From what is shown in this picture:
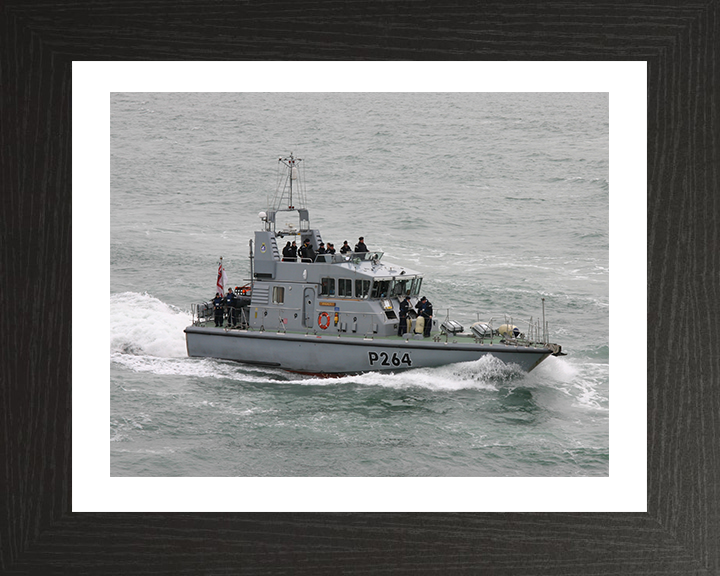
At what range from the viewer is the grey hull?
15.2 metres

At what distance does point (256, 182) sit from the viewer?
15445 mm

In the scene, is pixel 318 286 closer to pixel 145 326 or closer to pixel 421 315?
pixel 421 315

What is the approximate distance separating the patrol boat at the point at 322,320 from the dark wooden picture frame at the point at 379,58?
16.4ft

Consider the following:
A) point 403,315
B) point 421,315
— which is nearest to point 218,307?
point 403,315

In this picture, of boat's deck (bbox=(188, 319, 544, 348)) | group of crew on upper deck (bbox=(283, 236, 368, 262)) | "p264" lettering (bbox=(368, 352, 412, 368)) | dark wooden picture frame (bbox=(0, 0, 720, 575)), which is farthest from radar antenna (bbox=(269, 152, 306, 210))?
dark wooden picture frame (bbox=(0, 0, 720, 575))

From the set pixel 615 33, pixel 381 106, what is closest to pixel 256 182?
pixel 381 106

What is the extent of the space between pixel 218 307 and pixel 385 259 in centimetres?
298

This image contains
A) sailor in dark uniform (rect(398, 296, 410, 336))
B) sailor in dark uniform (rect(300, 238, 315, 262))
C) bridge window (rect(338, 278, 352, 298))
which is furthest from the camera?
sailor in dark uniform (rect(300, 238, 315, 262))

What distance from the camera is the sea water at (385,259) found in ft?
37.2

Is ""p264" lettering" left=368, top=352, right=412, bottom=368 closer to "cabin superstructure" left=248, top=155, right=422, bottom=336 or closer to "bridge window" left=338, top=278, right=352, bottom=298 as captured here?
"cabin superstructure" left=248, top=155, right=422, bottom=336

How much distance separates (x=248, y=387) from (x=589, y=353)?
5201 millimetres

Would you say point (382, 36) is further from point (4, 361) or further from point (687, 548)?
point (687, 548)

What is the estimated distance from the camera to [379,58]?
33.9ft

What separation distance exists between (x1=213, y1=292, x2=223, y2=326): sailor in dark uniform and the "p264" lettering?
289 centimetres
